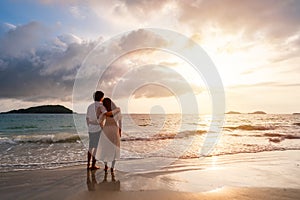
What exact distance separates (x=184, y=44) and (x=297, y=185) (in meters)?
6.13

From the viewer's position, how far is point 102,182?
657cm

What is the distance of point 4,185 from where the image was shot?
6371 millimetres

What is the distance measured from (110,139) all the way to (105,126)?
0.39m

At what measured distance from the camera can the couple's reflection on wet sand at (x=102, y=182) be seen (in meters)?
6.03

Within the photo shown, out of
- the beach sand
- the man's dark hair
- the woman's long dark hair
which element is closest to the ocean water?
the beach sand

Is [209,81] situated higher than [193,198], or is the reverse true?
[209,81]

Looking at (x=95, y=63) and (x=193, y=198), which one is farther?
(x=95, y=63)

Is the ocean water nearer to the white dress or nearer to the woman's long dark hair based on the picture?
the white dress

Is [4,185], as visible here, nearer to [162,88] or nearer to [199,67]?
[162,88]

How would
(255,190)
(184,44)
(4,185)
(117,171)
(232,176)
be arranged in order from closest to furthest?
(255,190) → (4,185) → (232,176) → (117,171) → (184,44)

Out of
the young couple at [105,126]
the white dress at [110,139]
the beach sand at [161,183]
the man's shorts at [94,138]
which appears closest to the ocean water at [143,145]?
the man's shorts at [94,138]

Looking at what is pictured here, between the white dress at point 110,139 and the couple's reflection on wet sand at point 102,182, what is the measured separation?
1.54ft

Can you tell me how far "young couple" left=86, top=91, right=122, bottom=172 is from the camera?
741cm

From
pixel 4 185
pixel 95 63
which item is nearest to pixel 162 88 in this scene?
pixel 95 63
